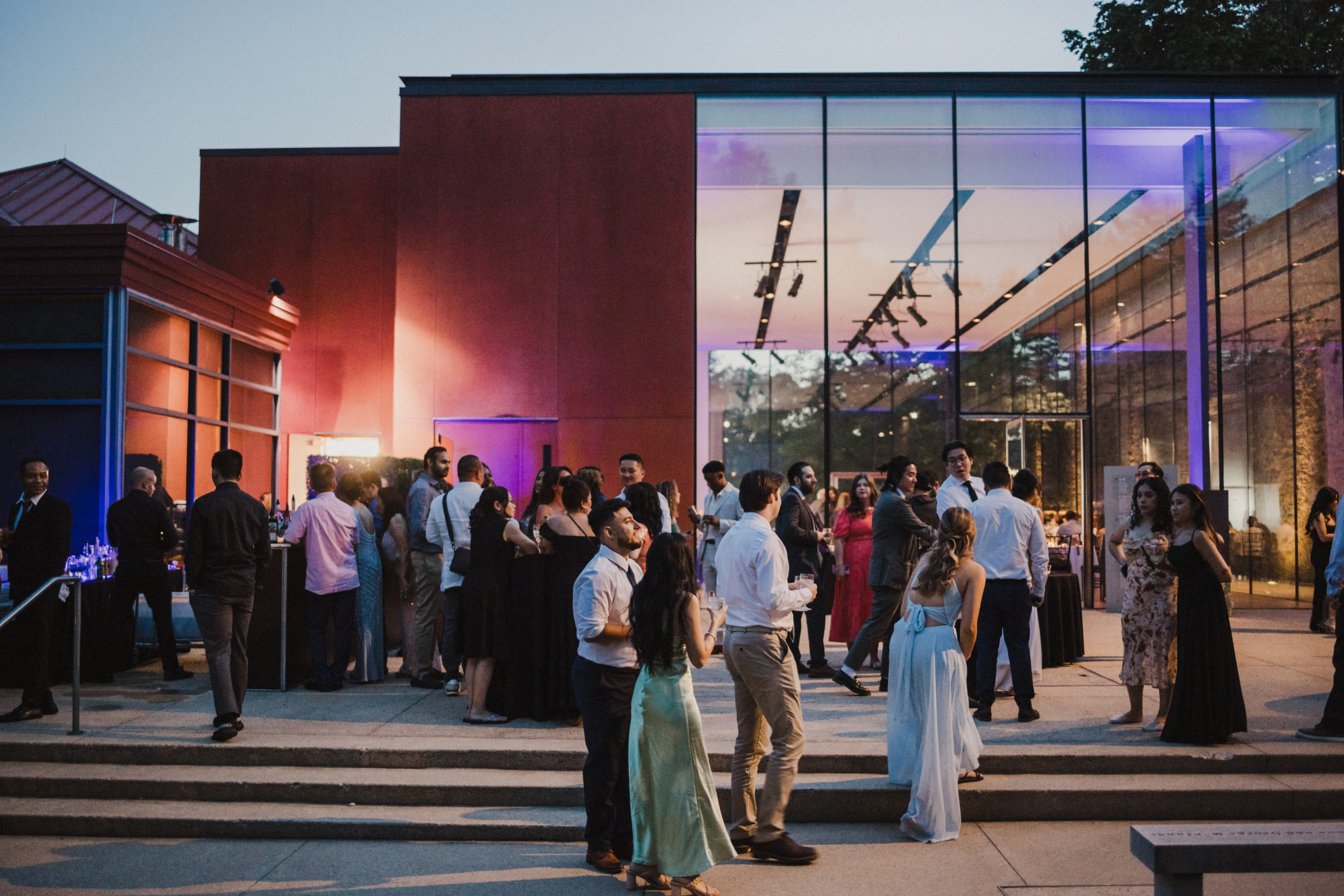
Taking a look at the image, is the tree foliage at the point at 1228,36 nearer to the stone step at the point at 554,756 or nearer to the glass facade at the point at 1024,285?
the glass facade at the point at 1024,285

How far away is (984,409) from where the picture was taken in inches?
524

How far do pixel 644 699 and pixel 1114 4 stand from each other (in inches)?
948

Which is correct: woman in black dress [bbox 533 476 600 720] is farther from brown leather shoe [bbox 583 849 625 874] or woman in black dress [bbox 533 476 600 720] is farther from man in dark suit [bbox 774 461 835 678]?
brown leather shoe [bbox 583 849 625 874]

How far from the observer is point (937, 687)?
4.80 metres

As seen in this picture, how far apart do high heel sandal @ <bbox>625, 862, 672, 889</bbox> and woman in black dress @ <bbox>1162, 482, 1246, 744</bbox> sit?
360 centimetres

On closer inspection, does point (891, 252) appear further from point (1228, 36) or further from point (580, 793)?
point (1228, 36)

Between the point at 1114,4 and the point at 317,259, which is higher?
the point at 1114,4

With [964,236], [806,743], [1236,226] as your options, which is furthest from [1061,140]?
[806,743]

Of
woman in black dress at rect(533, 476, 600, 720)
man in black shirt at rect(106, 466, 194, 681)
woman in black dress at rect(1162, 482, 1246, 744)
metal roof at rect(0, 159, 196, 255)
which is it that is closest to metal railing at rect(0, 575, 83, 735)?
man in black shirt at rect(106, 466, 194, 681)

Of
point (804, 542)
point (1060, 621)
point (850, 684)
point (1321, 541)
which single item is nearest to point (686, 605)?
point (804, 542)

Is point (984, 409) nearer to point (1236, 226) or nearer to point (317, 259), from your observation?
point (1236, 226)

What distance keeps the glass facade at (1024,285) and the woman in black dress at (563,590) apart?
7040mm

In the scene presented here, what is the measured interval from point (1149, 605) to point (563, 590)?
3.85 meters

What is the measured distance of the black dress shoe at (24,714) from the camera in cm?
632
